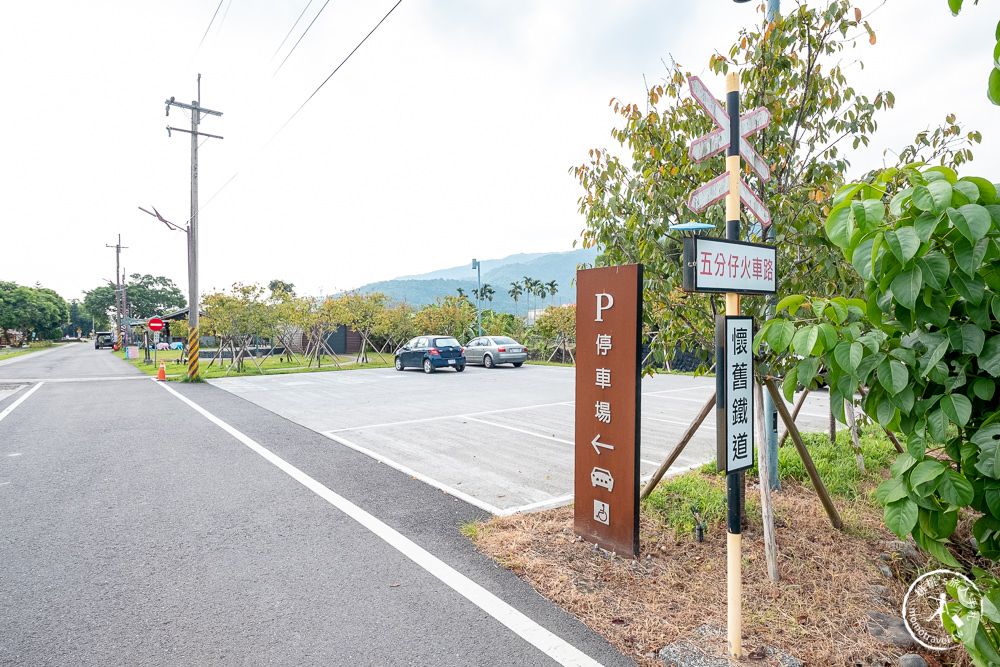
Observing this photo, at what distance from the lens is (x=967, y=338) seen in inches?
76.2

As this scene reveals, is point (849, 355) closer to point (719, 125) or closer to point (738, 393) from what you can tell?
point (738, 393)

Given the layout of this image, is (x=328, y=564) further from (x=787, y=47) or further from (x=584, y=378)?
(x=787, y=47)

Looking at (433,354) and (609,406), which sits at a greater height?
(609,406)

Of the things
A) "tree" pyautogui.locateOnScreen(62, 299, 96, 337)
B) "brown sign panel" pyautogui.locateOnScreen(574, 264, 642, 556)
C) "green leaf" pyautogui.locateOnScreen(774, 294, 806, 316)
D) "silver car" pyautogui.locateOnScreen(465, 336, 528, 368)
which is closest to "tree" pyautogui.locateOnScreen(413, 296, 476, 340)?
"silver car" pyautogui.locateOnScreen(465, 336, 528, 368)

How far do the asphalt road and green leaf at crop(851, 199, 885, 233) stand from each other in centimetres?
229

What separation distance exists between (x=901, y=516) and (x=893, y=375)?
1.85 ft

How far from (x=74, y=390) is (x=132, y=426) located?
8349mm

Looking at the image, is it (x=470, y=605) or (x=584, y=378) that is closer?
(x=470, y=605)

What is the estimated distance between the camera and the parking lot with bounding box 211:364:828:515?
610 cm

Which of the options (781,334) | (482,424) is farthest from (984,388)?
(482,424)

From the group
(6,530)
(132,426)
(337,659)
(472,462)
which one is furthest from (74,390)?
(337,659)

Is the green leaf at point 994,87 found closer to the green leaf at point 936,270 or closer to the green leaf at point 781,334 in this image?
the green leaf at point 936,270

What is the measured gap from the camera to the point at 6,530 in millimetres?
4582

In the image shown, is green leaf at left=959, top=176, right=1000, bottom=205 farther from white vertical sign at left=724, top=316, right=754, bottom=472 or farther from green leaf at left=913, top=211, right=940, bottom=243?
white vertical sign at left=724, top=316, right=754, bottom=472
